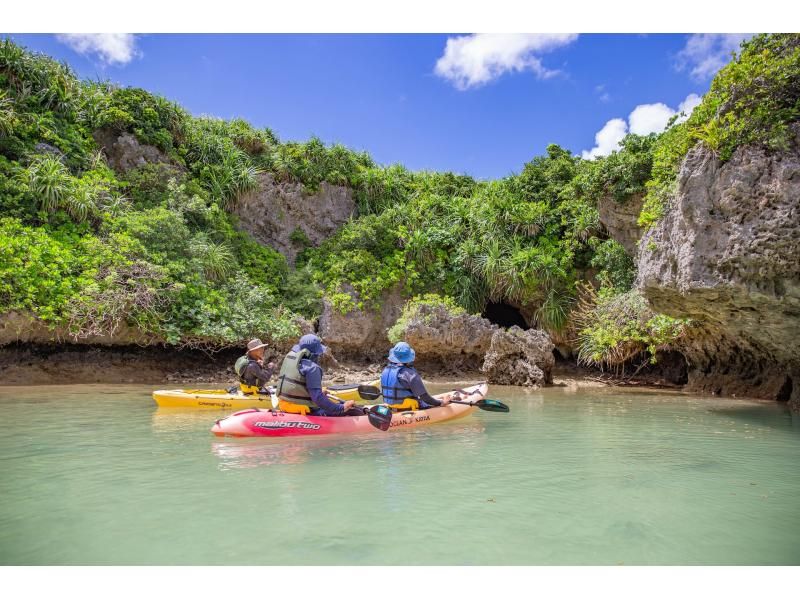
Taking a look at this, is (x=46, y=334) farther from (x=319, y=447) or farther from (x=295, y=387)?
(x=319, y=447)

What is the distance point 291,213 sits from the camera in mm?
18672

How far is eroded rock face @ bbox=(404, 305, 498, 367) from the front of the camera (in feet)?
47.0

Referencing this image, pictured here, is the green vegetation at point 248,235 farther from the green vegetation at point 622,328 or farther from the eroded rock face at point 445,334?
the eroded rock face at point 445,334

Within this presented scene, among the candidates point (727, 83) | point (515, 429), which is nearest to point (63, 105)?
point (515, 429)

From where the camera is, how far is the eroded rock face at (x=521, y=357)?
42.0 ft

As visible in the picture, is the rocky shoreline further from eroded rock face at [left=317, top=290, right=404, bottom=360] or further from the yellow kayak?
the yellow kayak

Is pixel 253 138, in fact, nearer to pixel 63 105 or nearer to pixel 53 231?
pixel 63 105

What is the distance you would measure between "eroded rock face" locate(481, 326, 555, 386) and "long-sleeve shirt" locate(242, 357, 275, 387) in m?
6.26

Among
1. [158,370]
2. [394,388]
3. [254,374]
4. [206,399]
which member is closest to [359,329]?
[158,370]

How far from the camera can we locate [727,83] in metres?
7.18

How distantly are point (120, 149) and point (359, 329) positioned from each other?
9.20 metres

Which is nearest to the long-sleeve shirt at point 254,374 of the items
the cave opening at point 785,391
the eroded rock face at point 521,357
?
the eroded rock face at point 521,357

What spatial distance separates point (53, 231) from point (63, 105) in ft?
16.4

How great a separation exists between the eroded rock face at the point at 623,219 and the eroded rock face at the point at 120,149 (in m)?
13.8
